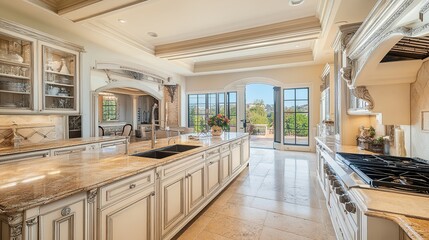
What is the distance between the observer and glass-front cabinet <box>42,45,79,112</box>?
3367 mm

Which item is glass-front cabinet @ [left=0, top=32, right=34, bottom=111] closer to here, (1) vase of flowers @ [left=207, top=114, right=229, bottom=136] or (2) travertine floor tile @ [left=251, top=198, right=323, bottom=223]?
(1) vase of flowers @ [left=207, top=114, right=229, bottom=136]

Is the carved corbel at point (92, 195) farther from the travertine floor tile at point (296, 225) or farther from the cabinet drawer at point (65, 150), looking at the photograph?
the cabinet drawer at point (65, 150)

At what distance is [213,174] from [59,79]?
133 inches

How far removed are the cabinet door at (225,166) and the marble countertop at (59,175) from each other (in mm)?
1334

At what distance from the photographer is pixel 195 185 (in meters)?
2.44

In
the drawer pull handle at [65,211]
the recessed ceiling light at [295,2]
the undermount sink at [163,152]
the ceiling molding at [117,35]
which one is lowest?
the drawer pull handle at [65,211]

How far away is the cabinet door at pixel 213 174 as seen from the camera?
2789 millimetres

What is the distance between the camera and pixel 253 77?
7258mm

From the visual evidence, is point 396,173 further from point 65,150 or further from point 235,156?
point 65,150

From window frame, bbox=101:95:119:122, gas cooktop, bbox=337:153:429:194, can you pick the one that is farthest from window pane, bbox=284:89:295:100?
window frame, bbox=101:95:119:122

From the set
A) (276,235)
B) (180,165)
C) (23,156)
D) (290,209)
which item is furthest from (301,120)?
(23,156)

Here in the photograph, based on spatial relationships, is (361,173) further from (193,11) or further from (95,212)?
(193,11)

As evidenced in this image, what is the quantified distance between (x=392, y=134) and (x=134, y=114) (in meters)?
10.7

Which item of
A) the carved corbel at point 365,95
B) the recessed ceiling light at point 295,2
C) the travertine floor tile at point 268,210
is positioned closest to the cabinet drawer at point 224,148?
the travertine floor tile at point 268,210
